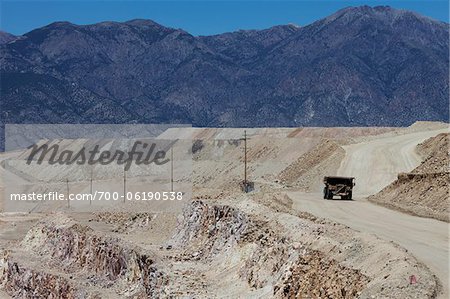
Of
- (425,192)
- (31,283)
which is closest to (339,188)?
(425,192)

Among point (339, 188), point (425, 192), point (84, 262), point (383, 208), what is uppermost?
point (425, 192)

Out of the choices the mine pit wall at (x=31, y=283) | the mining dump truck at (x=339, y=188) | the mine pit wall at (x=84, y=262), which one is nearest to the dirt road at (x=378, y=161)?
the mining dump truck at (x=339, y=188)

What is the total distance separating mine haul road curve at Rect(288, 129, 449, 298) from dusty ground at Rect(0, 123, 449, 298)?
89 mm

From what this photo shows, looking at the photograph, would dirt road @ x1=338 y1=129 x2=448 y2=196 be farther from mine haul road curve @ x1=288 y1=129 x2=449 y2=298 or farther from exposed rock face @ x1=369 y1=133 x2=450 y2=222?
exposed rock face @ x1=369 y1=133 x2=450 y2=222

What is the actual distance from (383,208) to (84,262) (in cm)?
2019

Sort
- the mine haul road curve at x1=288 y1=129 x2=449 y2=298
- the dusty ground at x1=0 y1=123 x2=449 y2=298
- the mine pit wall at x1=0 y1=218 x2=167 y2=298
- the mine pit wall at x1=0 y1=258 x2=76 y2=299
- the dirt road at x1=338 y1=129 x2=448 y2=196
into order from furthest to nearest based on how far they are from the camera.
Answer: the dirt road at x1=338 y1=129 x2=448 y2=196, the mine pit wall at x1=0 y1=258 x2=76 y2=299, the mine pit wall at x1=0 y1=218 x2=167 y2=298, the mine haul road curve at x1=288 y1=129 x2=449 y2=298, the dusty ground at x1=0 y1=123 x2=449 y2=298

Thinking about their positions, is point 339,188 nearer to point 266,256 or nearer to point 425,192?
point 425,192

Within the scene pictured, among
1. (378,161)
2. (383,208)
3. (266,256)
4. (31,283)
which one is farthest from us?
(378,161)

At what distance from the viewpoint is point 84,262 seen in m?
45.9

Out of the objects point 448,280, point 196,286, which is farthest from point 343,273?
point 196,286

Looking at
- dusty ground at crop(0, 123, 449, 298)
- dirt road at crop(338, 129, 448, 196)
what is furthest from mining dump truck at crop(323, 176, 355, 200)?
dirt road at crop(338, 129, 448, 196)

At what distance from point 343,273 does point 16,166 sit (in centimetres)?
14115

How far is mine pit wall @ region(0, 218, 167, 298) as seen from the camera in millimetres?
36594

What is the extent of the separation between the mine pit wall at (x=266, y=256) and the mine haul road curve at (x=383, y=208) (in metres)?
3.02
